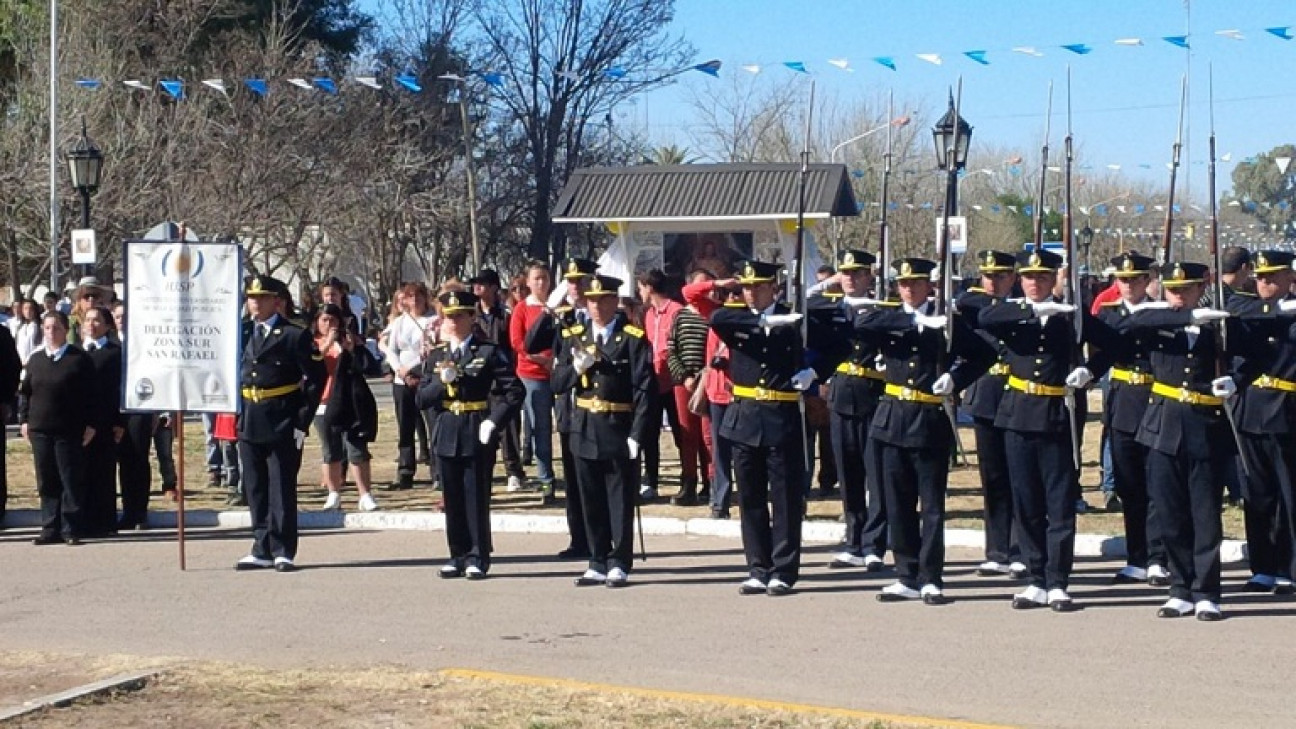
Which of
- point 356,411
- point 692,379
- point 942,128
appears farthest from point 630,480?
point 942,128

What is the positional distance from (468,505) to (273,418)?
1.49 meters

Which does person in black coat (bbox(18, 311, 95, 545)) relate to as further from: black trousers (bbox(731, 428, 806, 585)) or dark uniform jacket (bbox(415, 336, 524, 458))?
black trousers (bbox(731, 428, 806, 585))

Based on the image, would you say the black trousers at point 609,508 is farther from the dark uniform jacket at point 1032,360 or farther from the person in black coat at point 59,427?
the person in black coat at point 59,427

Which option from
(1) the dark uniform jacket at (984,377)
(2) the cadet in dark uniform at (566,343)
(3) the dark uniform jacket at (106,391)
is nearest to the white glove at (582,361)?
(2) the cadet in dark uniform at (566,343)

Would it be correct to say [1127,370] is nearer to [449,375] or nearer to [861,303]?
[861,303]

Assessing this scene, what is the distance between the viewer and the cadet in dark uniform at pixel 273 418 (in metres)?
12.4

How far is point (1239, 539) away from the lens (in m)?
13.0

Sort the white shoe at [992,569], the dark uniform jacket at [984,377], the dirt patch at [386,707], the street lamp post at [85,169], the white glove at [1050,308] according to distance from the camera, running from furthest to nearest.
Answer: the street lamp post at [85,169], the white shoe at [992,569], the dark uniform jacket at [984,377], the white glove at [1050,308], the dirt patch at [386,707]

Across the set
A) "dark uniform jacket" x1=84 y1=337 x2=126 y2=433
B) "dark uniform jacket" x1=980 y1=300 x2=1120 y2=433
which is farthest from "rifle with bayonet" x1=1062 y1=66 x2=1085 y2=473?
"dark uniform jacket" x1=84 y1=337 x2=126 y2=433

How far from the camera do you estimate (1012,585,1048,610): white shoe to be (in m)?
10.6

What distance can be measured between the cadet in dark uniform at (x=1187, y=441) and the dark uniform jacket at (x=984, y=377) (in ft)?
3.20

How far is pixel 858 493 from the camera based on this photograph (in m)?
12.5

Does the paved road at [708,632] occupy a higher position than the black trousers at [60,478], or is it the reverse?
the black trousers at [60,478]

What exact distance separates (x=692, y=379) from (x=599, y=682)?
18.7 feet
